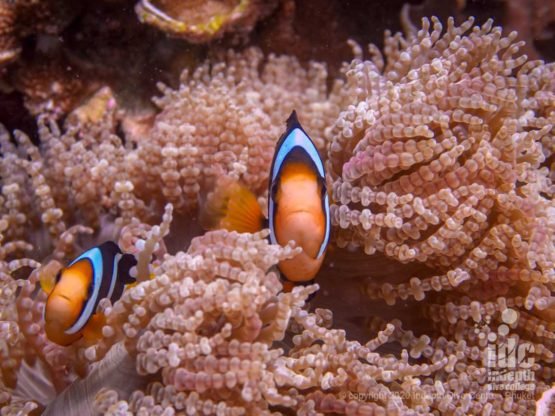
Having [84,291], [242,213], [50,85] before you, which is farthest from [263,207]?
[50,85]

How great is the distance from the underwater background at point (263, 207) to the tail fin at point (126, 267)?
66 mm

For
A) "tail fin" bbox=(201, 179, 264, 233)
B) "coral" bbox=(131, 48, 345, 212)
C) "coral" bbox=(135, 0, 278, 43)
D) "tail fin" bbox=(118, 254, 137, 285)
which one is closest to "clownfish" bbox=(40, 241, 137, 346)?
"tail fin" bbox=(118, 254, 137, 285)

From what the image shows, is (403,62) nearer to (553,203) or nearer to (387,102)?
(387,102)

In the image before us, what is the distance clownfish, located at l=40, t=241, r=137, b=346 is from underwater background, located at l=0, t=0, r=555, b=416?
0.06m

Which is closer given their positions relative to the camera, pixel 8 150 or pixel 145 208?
pixel 145 208

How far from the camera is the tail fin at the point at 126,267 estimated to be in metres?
1.38

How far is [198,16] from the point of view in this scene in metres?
1.97

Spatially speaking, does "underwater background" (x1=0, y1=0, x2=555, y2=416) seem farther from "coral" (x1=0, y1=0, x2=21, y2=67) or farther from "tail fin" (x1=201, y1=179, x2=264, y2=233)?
"tail fin" (x1=201, y1=179, x2=264, y2=233)

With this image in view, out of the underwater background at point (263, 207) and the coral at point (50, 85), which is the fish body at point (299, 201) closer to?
the underwater background at point (263, 207)

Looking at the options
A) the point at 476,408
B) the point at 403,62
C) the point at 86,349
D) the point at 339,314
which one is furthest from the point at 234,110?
the point at 476,408

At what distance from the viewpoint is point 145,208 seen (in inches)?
69.5

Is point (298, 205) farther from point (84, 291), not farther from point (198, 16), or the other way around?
point (198, 16)

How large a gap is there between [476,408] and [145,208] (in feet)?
3.68

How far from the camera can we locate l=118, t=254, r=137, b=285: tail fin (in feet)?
4.52
